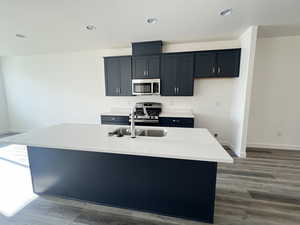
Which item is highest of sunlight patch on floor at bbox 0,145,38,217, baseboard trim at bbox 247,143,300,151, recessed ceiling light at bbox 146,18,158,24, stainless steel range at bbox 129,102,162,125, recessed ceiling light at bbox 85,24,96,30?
recessed ceiling light at bbox 85,24,96,30

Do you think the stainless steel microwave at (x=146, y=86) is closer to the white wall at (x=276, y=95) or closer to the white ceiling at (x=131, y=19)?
the white ceiling at (x=131, y=19)

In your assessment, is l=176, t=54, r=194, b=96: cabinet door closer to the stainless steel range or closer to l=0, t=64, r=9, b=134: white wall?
the stainless steel range

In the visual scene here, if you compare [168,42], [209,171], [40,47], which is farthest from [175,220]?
[40,47]

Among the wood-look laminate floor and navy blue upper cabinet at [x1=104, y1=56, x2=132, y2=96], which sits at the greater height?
navy blue upper cabinet at [x1=104, y1=56, x2=132, y2=96]

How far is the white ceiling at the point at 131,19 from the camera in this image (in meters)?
2.06

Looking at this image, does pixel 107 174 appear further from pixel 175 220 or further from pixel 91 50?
pixel 91 50

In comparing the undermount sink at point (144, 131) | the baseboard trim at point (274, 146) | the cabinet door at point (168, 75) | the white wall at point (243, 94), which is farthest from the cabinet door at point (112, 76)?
the baseboard trim at point (274, 146)

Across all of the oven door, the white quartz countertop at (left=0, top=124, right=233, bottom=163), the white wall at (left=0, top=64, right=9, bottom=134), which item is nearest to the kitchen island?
the white quartz countertop at (left=0, top=124, right=233, bottom=163)

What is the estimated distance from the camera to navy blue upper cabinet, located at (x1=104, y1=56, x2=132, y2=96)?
3.83 metres

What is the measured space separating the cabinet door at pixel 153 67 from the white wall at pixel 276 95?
234cm

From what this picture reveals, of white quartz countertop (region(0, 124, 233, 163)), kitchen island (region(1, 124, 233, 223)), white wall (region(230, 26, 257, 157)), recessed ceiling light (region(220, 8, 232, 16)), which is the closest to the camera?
white quartz countertop (region(0, 124, 233, 163))

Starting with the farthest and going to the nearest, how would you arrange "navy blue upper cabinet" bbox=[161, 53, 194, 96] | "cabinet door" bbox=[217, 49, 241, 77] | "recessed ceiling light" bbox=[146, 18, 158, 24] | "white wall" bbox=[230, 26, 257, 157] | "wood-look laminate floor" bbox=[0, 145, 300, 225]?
"navy blue upper cabinet" bbox=[161, 53, 194, 96]
"cabinet door" bbox=[217, 49, 241, 77]
"white wall" bbox=[230, 26, 257, 157]
"recessed ceiling light" bbox=[146, 18, 158, 24]
"wood-look laminate floor" bbox=[0, 145, 300, 225]

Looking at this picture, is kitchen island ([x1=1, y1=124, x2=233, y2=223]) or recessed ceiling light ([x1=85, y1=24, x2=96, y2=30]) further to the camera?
recessed ceiling light ([x1=85, y1=24, x2=96, y2=30])

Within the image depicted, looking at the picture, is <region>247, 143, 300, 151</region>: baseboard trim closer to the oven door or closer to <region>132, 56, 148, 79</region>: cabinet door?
the oven door
